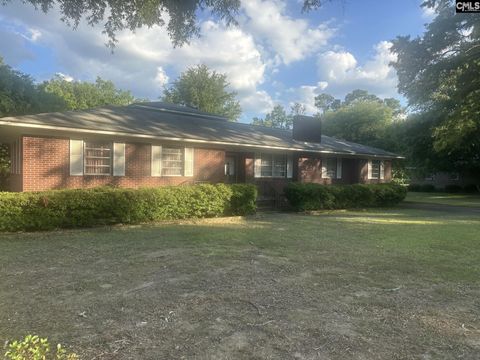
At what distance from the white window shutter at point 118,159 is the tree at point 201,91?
33195mm

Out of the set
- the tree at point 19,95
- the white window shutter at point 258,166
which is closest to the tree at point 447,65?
the white window shutter at point 258,166

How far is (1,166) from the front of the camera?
641 inches

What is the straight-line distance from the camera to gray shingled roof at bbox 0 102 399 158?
12522 millimetres

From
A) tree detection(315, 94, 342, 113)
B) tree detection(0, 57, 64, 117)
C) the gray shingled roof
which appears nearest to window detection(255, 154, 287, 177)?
the gray shingled roof

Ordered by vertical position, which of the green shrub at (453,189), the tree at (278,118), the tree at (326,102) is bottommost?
the green shrub at (453,189)

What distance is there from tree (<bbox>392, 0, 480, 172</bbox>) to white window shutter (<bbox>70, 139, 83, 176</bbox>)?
18.0 metres

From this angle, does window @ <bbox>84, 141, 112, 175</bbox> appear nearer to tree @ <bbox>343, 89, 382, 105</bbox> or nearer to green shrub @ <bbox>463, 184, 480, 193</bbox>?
green shrub @ <bbox>463, 184, 480, 193</bbox>

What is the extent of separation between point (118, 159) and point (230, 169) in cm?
621

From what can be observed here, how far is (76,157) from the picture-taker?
1271 cm

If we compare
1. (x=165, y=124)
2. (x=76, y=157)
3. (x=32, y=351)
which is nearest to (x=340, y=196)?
(x=165, y=124)

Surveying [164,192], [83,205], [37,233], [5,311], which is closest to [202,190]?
[164,192]

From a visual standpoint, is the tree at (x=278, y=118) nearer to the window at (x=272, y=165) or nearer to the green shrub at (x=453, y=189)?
the green shrub at (x=453, y=189)

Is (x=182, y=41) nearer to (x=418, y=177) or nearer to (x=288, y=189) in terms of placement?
(x=288, y=189)

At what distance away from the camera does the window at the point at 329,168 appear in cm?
2181
